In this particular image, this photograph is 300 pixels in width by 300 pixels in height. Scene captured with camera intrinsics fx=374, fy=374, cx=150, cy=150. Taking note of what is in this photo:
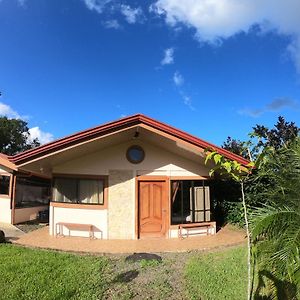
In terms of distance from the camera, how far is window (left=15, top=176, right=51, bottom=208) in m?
17.6

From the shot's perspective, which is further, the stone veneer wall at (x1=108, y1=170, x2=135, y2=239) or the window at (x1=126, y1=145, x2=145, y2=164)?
the window at (x1=126, y1=145, x2=145, y2=164)

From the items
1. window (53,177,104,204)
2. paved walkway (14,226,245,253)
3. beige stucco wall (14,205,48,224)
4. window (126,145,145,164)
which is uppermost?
window (126,145,145,164)

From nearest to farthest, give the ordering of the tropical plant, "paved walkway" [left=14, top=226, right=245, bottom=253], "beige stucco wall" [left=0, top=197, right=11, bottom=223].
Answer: the tropical plant
"paved walkway" [left=14, top=226, right=245, bottom=253]
"beige stucco wall" [left=0, top=197, right=11, bottom=223]

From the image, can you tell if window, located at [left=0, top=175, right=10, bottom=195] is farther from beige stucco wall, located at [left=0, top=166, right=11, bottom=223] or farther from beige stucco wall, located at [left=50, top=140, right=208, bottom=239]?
beige stucco wall, located at [left=50, top=140, right=208, bottom=239]

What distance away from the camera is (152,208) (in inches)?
524

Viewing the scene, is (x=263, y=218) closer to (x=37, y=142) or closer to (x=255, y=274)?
(x=255, y=274)

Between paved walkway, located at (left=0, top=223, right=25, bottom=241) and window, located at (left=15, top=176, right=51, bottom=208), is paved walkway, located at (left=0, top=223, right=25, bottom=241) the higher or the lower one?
the lower one

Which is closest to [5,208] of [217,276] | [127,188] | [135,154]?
[127,188]

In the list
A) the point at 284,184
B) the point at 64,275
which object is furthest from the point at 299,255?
the point at 64,275

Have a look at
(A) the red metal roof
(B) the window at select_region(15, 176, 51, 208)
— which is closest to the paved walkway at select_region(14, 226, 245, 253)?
(A) the red metal roof

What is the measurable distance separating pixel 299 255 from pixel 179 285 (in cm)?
253

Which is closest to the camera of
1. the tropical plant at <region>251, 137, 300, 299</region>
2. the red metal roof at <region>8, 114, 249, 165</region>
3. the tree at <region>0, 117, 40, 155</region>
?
the tropical plant at <region>251, 137, 300, 299</region>

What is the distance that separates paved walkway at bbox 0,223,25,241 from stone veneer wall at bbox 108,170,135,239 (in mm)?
3364

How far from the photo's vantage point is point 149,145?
1339cm
